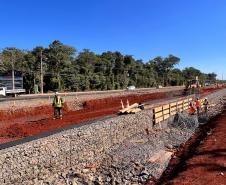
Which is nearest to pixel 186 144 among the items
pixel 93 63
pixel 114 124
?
pixel 114 124

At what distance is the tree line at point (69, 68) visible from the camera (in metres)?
82.7

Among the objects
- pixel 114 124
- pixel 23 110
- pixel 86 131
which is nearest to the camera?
pixel 86 131

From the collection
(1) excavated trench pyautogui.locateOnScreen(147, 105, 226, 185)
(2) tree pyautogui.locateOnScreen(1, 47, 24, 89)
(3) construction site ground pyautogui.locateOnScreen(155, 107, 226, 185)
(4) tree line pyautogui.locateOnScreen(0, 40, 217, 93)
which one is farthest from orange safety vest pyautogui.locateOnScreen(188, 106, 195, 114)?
(2) tree pyautogui.locateOnScreen(1, 47, 24, 89)

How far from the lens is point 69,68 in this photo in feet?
301

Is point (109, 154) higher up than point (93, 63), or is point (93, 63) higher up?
point (93, 63)

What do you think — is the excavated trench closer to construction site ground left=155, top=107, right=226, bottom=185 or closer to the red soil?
construction site ground left=155, top=107, right=226, bottom=185

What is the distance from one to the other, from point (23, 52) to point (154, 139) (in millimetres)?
72898

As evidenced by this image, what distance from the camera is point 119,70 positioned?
120 metres

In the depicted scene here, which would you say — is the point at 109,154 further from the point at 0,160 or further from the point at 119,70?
the point at 119,70

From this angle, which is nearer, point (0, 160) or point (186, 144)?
point (0, 160)

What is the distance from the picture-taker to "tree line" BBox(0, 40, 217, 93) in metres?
82.7

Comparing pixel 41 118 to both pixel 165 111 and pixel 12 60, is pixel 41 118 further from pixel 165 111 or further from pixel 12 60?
pixel 12 60

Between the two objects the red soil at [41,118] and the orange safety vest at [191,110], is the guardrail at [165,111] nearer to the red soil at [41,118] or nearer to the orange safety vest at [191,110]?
the orange safety vest at [191,110]

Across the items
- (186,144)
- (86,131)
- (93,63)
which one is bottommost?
(186,144)
